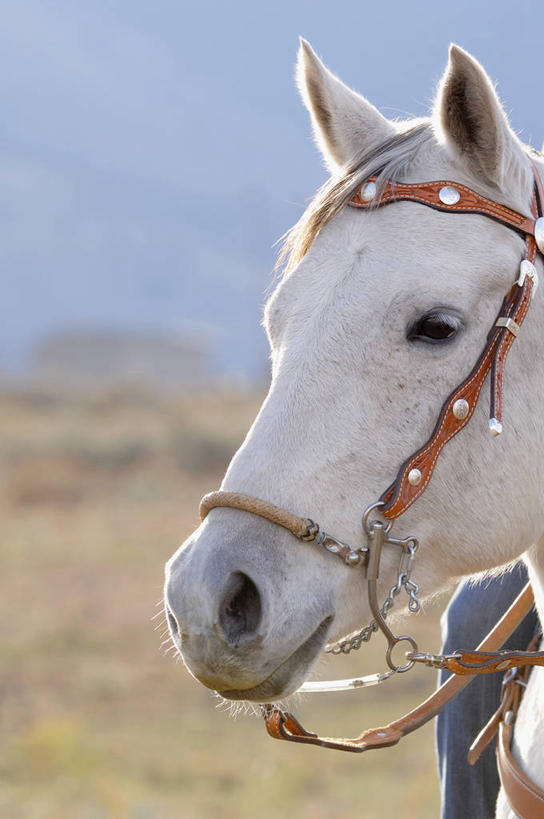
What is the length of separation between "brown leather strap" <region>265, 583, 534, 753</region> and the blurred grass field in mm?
204

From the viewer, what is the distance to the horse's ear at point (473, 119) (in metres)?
2.13

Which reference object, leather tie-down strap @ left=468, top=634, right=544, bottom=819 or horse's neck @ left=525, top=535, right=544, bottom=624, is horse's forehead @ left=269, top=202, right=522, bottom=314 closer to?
horse's neck @ left=525, top=535, right=544, bottom=624

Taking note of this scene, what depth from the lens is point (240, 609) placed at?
1963mm

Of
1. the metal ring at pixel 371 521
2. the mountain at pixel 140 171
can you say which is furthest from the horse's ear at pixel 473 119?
the mountain at pixel 140 171

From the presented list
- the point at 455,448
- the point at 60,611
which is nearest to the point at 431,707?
the point at 455,448

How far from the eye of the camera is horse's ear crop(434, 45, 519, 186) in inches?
84.0

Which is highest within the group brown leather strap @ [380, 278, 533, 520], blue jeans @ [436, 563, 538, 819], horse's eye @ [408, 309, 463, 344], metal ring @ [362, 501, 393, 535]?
horse's eye @ [408, 309, 463, 344]

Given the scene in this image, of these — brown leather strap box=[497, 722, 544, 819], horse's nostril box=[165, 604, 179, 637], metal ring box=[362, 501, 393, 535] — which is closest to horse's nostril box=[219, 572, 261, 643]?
horse's nostril box=[165, 604, 179, 637]

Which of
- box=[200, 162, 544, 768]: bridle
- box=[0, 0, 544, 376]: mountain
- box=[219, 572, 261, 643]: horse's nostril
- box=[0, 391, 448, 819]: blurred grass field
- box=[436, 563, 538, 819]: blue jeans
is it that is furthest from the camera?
box=[0, 0, 544, 376]: mountain

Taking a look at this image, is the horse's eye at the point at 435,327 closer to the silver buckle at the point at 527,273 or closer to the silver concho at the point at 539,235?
the silver buckle at the point at 527,273

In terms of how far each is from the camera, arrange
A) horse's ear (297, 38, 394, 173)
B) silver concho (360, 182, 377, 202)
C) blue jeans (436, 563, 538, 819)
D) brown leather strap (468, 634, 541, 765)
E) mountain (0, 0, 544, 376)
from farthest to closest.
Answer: mountain (0, 0, 544, 376)
blue jeans (436, 563, 538, 819)
brown leather strap (468, 634, 541, 765)
horse's ear (297, 38, 394, 173)
silver concho (360, 182, 377, 202)

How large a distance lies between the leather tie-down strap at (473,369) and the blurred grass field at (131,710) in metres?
0.59

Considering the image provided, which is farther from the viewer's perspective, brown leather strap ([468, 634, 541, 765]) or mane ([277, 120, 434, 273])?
brown leather strap ([468, 634, 541, 765])

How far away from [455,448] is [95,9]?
19471 centimetres
